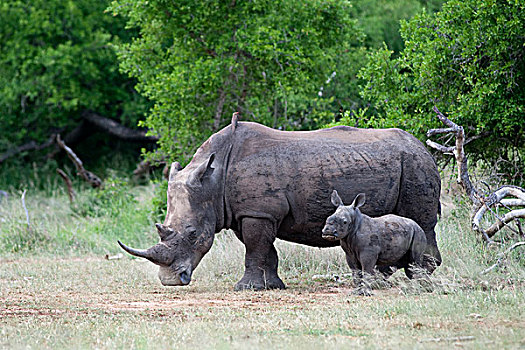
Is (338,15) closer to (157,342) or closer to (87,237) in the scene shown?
(87,237)

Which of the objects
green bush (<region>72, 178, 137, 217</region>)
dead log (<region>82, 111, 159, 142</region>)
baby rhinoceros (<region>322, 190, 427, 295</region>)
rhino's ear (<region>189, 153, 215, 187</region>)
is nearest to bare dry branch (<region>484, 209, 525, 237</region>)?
baby rhinoceros (<region>322, 190, 427, 295</region>)

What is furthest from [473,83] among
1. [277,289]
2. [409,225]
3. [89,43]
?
[89,43]

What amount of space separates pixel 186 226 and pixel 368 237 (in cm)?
203

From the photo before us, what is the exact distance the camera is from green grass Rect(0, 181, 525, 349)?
5922 mm

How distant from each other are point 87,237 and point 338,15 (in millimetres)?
6711

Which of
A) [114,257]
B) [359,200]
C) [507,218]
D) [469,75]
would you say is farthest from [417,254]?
[114,257]

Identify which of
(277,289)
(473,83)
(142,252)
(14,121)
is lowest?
(14,121)

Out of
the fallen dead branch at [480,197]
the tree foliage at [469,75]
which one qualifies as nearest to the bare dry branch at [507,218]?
the fallen dead branch at [480,197]

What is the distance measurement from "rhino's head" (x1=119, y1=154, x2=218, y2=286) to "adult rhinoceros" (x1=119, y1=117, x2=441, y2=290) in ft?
0.04

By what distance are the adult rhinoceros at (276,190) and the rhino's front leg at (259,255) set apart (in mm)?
12

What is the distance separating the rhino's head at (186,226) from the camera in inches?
338

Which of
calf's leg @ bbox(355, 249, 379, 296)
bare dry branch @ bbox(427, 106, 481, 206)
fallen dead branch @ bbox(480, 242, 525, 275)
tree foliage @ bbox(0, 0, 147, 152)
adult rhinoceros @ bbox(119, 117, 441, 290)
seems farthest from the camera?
tree foliage @ bbox(0, 0, 147, 152)

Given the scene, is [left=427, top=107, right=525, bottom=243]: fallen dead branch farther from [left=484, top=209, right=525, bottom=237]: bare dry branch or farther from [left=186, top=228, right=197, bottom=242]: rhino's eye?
[left=186, top=228, right=197, bottom=242]: rhino's eye

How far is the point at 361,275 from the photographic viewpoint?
838cm
